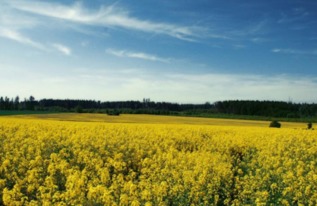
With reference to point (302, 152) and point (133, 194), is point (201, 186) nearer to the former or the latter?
point (133, 194)

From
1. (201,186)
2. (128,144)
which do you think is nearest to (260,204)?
(201,186)

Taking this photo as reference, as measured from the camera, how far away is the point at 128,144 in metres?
17.6

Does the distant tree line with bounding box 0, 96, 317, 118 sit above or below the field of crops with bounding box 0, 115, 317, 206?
above

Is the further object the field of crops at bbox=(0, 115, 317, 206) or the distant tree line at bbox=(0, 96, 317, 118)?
the distant tree line at bbox=(0, 96, 317, 118)

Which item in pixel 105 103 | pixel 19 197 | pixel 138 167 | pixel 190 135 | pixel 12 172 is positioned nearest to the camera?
pixel 19 197

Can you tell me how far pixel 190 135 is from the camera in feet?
79.4

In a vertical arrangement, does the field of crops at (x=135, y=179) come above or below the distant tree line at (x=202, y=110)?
below

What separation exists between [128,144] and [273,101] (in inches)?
4816

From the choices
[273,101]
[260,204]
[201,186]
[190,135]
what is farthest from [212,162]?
[273,101]

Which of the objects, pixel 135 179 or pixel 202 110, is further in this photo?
pixel 202 110

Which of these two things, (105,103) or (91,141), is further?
(105,103)

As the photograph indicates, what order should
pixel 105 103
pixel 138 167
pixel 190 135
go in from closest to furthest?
1. pixel 138 167
2. pixel 190 135
3. pixel 105 103

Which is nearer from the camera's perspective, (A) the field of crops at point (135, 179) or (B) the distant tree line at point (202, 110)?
(A) the field of crops at point (135, 179)

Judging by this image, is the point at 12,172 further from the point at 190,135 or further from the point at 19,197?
the point at 190,135
